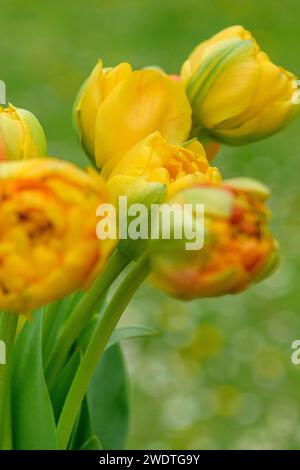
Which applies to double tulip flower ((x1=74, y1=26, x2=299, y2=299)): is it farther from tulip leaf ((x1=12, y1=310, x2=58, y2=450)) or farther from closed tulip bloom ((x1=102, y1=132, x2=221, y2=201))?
tulip leaf ((x1=12, y1=310, x2=58, y2=450))

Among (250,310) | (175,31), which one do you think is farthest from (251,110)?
(175,31)

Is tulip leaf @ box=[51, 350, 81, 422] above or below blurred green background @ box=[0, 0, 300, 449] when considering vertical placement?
below

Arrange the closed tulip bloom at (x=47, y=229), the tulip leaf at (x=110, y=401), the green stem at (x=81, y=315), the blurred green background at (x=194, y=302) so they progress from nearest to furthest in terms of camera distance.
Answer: the closed tulip bloom at (x=47, y=229)
the green stem at (x=81, y=315)
the tulip leaf at (x=110, y=401)
the blurred green background at (x=194, y=302)

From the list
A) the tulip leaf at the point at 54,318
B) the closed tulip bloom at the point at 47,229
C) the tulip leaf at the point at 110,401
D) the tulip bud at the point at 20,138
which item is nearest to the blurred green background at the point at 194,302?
the tulip leaf at the point at 110,401

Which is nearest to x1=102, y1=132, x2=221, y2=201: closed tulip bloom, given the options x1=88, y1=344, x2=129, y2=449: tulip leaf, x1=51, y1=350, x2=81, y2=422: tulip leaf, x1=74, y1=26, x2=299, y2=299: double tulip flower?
x1=74, y1=26, x2=299, y2=299: double tulip flower

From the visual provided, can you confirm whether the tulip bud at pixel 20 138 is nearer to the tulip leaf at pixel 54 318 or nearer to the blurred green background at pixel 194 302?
the tulip leaf at pixel 54 318
